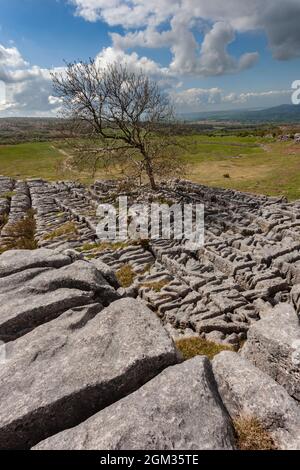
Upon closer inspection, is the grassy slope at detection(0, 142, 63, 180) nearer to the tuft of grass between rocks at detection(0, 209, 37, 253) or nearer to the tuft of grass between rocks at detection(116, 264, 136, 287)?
the tuft of grass between rocks at detection(0, 209, 37, 253)

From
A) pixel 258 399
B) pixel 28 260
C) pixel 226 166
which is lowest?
pixel 226 166

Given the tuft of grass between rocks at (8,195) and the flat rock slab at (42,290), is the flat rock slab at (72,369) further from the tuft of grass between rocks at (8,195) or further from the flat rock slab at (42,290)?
the tuft of grass between rocks at (8,195)

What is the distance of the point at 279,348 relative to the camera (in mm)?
6586

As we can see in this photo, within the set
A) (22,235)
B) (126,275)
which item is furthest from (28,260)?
(22,235)

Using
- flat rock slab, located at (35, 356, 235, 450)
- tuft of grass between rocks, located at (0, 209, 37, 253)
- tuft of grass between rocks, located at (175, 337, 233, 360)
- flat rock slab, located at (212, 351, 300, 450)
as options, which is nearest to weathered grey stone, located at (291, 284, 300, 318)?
tuft of grass between rocks, located at (175, 337, 233, 360)

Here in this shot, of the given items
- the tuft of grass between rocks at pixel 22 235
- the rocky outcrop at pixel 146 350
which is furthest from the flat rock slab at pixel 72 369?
the tuft of grass between rocks at pixel 22 235

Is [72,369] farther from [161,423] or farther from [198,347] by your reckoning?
[198,347]

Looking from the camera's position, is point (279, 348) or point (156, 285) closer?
point (279, 348)

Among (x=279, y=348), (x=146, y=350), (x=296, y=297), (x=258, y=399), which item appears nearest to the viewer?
(x=258, y=399)

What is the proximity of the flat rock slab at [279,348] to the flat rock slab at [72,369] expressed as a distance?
192 cm

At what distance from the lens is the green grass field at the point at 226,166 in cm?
3436

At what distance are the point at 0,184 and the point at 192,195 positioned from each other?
30.0 meters

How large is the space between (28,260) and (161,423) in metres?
7.18
